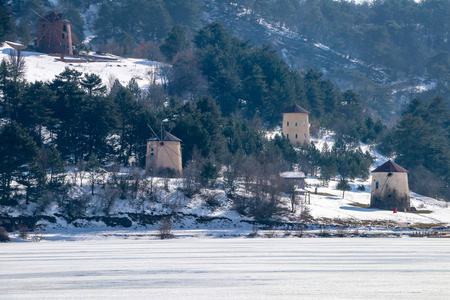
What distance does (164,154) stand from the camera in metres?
51.7

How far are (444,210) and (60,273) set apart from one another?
44548 millimetres

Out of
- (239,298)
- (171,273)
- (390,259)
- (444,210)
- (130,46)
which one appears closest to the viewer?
(239,298)

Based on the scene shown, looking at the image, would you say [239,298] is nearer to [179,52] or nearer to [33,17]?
[179,52]

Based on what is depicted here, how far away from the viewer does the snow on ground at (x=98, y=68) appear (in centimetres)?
7356

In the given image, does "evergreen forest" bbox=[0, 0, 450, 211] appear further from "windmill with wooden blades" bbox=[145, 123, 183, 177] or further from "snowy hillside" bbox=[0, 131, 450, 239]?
"windmill with wooden blades" bbox=[145, 123, 183, 177]

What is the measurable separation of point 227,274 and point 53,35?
244 ft

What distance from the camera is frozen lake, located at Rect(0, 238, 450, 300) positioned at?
603 inches

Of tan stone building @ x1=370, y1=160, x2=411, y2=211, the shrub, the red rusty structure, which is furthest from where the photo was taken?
the red rusty structure

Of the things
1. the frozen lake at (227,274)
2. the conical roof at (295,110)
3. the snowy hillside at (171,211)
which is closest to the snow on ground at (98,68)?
the conical roof at (295,110)

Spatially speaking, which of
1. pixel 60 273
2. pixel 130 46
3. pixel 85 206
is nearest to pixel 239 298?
pixel 60 273

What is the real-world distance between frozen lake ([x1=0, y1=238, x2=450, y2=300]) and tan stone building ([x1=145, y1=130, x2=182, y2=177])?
2484 centimetres

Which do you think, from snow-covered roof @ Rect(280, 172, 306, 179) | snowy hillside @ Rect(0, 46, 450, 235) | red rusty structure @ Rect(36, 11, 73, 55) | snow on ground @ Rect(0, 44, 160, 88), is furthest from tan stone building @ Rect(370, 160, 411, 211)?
red rusty structure @ Rect(36, 11, 73, 55)

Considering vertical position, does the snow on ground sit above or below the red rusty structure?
below

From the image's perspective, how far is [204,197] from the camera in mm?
46000
